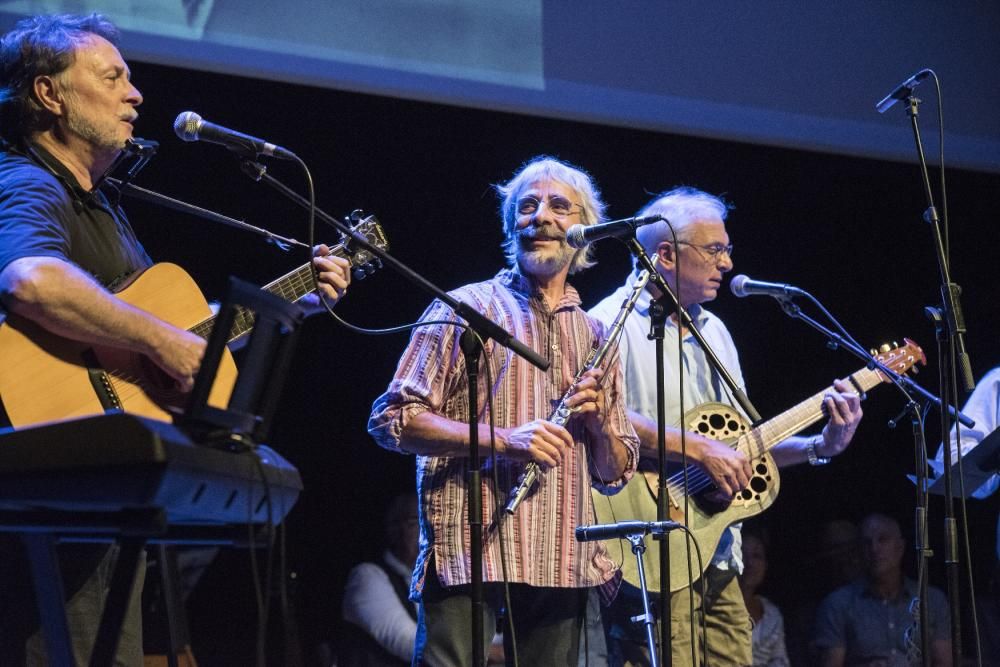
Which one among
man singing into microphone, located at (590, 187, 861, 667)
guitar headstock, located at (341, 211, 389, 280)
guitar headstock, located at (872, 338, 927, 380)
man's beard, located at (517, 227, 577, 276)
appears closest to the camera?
guitar headstock, located at (341, 211, 389, 280)

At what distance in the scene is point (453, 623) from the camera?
3.04 metres

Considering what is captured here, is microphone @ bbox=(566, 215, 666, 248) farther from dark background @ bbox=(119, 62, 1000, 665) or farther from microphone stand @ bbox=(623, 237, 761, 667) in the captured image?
dark background @ bbox=(119, 62, 1000, 665)

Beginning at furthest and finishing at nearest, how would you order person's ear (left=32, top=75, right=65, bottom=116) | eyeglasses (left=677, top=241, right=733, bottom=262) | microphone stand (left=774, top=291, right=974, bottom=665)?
eyeglasses (left=677, top=241, right=733, bottom=262) → microphone stand (left=774, top=291, right=974, bottom=665) → person's ear (left=32, top=75, right=65, bottom=116)

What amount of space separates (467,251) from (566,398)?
9.82 ft

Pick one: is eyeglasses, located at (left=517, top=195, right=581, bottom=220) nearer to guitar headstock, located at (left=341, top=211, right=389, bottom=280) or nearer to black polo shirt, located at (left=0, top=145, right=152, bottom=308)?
guitar headstock, located at (left=341, top=211, right=389, bottom=280)

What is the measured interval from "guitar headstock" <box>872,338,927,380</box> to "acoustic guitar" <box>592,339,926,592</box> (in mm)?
263

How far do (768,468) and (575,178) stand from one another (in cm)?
144

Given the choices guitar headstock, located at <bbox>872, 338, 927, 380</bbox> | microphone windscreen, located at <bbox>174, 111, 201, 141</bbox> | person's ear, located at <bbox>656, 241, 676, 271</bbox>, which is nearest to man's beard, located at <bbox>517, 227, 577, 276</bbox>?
person's ear, located at <bbox>656, 241, 676, 271</bbox>

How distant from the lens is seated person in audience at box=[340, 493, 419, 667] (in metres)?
5.40

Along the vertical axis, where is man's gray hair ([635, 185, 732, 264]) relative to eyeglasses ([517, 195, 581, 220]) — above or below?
above

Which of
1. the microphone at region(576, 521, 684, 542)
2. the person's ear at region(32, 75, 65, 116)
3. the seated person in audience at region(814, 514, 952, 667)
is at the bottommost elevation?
the seated person in audience at region(814, 514, 952, 667)

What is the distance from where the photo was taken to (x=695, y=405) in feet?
14.3

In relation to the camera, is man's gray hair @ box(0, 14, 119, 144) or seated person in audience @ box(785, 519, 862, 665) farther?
seated person in audience @ box(785, 519, 862, 665)

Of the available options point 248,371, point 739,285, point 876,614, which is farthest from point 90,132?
point 876,614
